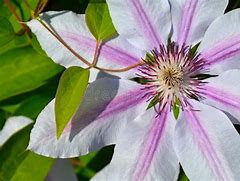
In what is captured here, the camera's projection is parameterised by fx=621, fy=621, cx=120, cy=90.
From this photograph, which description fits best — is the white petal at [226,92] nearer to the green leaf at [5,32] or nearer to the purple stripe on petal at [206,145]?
the purple stripe on petal at [206,145]

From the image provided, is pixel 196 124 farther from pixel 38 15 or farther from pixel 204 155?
pixel 38 15

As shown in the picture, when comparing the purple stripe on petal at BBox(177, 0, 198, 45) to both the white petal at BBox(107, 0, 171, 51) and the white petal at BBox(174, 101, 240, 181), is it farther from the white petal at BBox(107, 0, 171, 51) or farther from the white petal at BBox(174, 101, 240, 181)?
the white petal at BBox(174, 101, 240, 181)

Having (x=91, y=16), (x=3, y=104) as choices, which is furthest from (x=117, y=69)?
(x=3, y=104)

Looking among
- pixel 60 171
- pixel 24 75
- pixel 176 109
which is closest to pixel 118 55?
pixel 176 109

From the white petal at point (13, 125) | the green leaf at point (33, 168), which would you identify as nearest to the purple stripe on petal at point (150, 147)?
the green leaf at point (33, 168)

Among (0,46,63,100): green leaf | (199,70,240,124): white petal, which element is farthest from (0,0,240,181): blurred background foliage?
(199,70,240,124): white petal

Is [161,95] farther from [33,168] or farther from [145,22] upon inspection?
[33,168]
